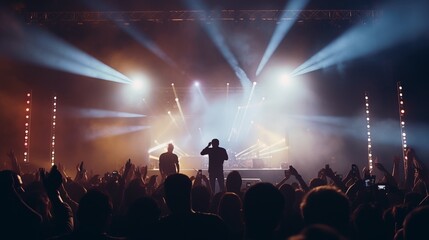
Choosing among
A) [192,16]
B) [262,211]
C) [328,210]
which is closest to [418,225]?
[328,210]

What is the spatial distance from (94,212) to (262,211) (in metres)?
1.19

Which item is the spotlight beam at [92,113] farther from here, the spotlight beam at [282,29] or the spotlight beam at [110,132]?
the spotlight beam at [282,29]

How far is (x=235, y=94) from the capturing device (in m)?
21.5

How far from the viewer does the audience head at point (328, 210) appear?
200 centimetres

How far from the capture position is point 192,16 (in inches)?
517

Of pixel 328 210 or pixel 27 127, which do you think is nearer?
pixel 328 210

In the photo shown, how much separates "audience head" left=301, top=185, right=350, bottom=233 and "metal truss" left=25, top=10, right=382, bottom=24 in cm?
1159

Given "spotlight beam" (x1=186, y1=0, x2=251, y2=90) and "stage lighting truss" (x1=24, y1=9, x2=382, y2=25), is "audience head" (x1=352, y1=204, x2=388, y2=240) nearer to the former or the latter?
"spotlight beam" (x1=186, y1=0, x2=251, y2=90)

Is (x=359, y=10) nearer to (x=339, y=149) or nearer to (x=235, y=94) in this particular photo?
(x=339, y=149)

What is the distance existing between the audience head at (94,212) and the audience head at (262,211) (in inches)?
40.7

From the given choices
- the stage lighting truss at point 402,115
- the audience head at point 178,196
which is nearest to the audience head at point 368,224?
the audience head at point 178,196

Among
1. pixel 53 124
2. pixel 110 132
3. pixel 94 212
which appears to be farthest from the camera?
pixel 110 132

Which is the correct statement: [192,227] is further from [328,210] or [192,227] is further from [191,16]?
[191,16]

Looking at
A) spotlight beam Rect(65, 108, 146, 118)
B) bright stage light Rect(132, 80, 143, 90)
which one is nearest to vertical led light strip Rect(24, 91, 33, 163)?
spotlight beam Rect(65, 108, 146, 118)
